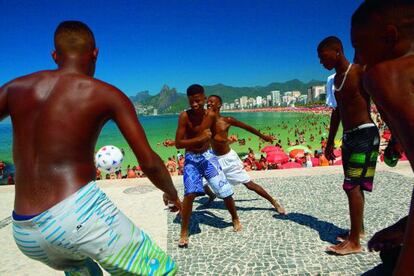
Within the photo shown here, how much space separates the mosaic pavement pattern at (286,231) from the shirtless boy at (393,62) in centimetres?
226

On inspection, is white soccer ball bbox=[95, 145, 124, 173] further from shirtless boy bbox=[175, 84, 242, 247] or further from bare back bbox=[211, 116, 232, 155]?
shirtless boy bbox=[175, 84, 242, 247]

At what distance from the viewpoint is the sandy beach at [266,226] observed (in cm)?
332

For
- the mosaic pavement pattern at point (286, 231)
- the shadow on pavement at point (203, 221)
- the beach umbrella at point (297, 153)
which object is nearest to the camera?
the mosaic pavement pattern at point (286, 231)

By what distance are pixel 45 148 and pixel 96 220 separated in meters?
0.42

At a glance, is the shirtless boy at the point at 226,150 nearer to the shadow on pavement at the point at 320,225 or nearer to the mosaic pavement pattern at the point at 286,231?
the shadow on pavement at the point at 320,225

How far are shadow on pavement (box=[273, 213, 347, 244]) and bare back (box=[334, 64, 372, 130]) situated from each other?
1.42 m

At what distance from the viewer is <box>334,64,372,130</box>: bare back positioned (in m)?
3.32

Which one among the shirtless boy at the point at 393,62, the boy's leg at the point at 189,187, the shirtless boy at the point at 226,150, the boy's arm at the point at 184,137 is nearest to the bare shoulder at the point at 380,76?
the shirtless boy at the point at 393,62

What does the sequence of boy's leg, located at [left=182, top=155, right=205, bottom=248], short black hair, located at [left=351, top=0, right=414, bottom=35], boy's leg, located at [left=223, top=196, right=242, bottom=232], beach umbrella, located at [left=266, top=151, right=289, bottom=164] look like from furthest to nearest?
beach umbrella, located at [left=266, top=151, right=289, bottom=164]
boy's leg, located at [left=223, top=196, right=242, bottom=232]
boy's leg, located at [left=182, top=155, right=205, bottom=248]
short black hair, located at [left=351, top=0, right=414, bottom=35]

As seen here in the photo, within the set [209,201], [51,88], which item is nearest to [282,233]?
[209,201]

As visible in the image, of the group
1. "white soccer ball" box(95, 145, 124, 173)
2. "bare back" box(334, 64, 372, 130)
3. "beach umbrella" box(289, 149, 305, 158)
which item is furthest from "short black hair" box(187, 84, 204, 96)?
"beach umbrella" box(289, 149, 305, 158)

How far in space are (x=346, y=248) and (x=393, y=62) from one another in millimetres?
2756

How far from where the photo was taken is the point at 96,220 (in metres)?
1.51

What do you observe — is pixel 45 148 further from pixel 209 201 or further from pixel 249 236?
pixel 209 201
